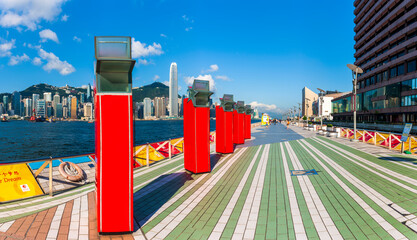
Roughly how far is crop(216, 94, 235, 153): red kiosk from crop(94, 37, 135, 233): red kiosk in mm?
8551

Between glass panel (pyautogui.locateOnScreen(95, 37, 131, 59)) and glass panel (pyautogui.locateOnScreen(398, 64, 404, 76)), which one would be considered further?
glass panel (pyautogui.locateOnScreen(398, 64, 404, 76))

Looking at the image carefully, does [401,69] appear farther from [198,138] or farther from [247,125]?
[198,138]

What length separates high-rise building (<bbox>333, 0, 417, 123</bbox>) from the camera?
42.6 m

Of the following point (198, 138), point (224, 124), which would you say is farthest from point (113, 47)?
point (224, 124)

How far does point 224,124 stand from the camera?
42.0 ft

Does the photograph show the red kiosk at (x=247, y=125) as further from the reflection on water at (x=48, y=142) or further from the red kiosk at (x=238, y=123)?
the reflection on water at (x=48, y=142)

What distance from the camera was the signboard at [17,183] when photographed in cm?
628

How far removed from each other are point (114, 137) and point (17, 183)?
449cm

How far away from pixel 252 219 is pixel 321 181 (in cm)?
391

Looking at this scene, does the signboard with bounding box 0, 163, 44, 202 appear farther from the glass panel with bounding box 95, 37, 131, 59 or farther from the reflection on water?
the reflection on water

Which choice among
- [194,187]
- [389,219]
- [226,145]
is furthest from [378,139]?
[194,187]

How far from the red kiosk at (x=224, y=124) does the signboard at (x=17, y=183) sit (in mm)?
8527

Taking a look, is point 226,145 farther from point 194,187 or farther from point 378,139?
point 378,139

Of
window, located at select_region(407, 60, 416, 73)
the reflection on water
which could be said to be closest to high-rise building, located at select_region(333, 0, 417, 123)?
window, located at select_region(407, 60, 416, 73)
